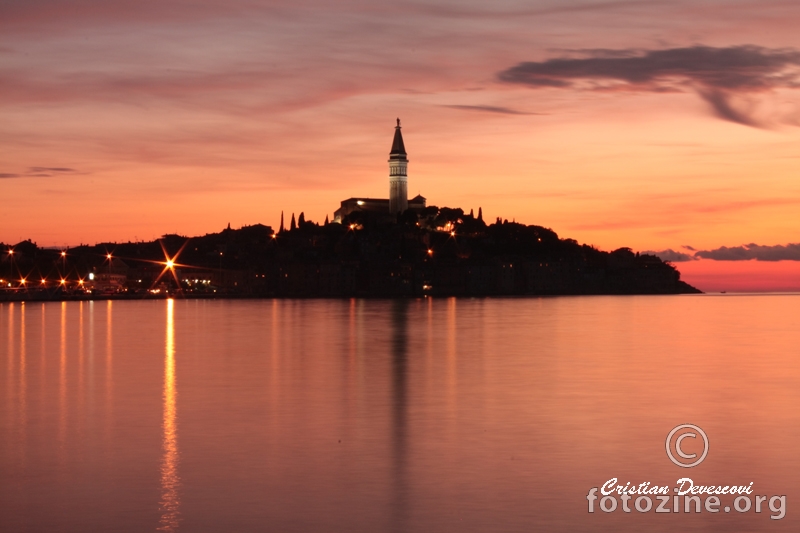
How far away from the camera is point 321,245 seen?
185750mm

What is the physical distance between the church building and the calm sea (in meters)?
150

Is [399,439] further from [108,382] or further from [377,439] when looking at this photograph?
[108,382]

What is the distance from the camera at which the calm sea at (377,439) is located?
1283cm

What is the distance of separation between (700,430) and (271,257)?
547ft

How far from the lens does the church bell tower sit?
192250 millimetres

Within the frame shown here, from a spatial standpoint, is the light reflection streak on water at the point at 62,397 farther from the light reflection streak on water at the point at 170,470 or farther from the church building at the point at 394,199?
the church building at the point at 394,199

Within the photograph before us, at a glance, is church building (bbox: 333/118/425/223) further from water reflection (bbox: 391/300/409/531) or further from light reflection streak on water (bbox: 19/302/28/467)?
water reflection (bbox: 391/300/409/531)

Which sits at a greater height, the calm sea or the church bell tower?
the church bell tower

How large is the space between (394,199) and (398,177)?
4.73 m

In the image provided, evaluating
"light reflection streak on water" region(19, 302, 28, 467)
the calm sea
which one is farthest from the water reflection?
"light reflection streak on water" region(19, 302, 28, 467)

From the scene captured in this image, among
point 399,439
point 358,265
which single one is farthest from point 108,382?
point 358,265

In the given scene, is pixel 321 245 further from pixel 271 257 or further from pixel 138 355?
pixel 138 355

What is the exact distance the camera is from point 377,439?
61.8 feet

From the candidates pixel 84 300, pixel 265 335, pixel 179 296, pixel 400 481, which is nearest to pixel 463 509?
pixel 400 481
